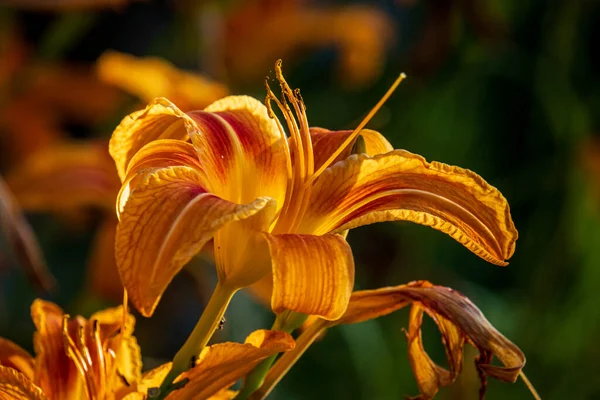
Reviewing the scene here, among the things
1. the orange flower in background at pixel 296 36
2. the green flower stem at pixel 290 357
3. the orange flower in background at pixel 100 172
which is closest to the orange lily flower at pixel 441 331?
the green flower stem at pixel 290 357

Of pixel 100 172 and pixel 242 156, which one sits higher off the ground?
pixel 242 156

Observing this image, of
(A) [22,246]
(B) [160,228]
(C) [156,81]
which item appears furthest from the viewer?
(C) [156,81]

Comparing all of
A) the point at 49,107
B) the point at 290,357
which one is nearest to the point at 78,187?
the point at 49,107

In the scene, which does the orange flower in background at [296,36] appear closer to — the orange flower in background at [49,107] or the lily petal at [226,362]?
the orange flower in background at [49,107]

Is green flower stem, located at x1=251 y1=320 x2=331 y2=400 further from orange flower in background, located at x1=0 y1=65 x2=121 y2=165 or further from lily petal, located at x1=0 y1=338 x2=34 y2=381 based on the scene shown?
orange flower in background, located at x1=0 y1=65 x2=121 y2=165

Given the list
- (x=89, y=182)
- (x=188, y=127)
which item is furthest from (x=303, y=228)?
(x=89, y=182)

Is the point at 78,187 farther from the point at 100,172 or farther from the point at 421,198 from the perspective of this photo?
the point at 421,198

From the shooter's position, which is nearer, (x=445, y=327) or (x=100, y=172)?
(x=445, y=327)

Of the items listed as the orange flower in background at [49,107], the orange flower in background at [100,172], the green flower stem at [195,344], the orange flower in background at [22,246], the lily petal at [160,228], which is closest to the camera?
the lily petal at [160,228]
